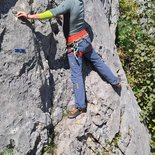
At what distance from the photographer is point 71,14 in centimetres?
708

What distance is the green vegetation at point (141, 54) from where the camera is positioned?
8.84 m

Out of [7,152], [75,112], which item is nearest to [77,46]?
[75,112]

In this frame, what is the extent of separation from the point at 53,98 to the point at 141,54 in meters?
2.85

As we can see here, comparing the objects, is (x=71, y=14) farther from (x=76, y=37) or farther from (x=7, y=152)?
(x=7, y=152)

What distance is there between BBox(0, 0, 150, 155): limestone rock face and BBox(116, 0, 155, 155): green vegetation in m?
0.39

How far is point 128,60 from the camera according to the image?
31.5 feet

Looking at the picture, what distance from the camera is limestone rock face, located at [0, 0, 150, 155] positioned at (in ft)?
20.5

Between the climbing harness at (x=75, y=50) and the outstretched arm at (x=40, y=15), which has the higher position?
the outstretched arm at (x=40, y=15)

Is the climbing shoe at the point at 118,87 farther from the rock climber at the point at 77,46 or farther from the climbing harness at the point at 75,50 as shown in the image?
the climbing harness at the point at 75,50

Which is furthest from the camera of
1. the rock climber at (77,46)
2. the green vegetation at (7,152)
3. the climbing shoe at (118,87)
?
the climbing shoe at (118,87)

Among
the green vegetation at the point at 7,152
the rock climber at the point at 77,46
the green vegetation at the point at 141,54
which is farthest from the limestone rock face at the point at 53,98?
the green vegetation at the point at 141,54

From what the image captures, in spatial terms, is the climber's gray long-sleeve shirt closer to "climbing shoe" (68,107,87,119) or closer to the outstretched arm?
the outstretched arm

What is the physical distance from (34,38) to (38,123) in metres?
1.39

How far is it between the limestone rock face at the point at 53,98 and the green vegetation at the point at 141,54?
385 mm
